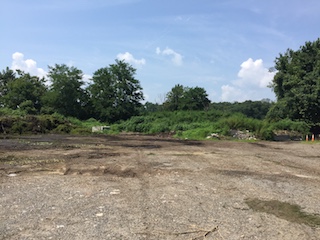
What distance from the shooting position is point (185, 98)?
7050cm

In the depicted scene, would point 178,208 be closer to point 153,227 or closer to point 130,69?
point 153,227

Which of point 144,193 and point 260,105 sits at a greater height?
point 260,105

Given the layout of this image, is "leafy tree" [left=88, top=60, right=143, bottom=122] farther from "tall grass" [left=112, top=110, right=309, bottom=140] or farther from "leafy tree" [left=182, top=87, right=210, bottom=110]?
"leafy tree" [left=182, top=87, right=210, bottom=110]

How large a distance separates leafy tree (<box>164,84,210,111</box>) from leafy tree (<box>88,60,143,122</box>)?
545 inches

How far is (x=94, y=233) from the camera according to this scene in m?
4.79

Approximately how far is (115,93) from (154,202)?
49.5m

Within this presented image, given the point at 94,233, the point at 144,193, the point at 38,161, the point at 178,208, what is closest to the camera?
the point at 94,233

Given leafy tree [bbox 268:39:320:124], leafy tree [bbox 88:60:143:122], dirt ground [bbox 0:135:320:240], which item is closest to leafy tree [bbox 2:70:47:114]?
leafy tree [bbox 88:60:143:122]

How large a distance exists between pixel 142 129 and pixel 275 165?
3189cm

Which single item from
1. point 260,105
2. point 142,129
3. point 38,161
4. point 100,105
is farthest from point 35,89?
point 260,105

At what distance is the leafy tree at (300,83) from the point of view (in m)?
37.8

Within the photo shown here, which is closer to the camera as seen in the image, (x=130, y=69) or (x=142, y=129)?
(x=142, y=129)

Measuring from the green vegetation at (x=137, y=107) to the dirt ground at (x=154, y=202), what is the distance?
838 inches

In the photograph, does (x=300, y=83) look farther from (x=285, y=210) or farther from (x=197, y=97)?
(x=285, y=210)
